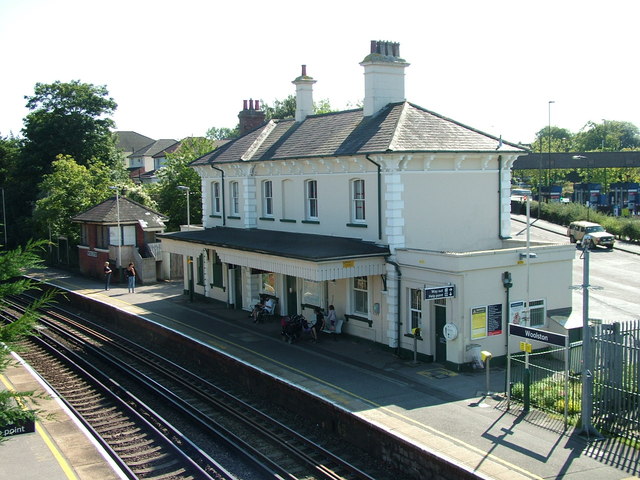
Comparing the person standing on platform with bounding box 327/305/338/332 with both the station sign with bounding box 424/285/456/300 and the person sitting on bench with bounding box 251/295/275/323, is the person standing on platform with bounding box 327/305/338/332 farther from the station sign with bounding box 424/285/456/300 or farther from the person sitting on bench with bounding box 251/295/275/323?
the station sign with bounding box 424/285/456/300

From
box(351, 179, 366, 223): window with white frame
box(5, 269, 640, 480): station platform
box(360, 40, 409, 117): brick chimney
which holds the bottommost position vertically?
box(5, 269, 640, 480): station platform

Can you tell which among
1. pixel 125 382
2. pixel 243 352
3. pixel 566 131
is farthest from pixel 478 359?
pixel 566 131

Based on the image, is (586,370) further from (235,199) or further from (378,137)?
(235,199)

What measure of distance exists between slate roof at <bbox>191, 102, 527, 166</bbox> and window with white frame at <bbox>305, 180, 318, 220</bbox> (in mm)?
1182

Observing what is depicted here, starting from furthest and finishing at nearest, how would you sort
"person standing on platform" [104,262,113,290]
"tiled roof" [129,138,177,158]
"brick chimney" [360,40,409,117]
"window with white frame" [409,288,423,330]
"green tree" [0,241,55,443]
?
"tiled roof" [129,138,177,158] → "person standing on platform" [104,262,113,290] → "brick chimney" [360,40,409,117] → "window with white frame" [409,288,423,330] → "green tree" [0,241,55,443]

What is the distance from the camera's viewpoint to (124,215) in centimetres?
3700

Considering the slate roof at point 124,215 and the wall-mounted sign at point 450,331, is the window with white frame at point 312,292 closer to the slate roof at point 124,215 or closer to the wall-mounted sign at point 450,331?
the wall-mounted sign at point 450,331

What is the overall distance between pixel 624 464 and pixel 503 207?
1193 cm

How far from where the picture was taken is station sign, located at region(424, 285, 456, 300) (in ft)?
56.3

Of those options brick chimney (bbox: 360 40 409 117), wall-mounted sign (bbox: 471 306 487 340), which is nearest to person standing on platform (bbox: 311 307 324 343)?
wall-mounted sign (bbox: 471 306 487 340)

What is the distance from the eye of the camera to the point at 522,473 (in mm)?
11375

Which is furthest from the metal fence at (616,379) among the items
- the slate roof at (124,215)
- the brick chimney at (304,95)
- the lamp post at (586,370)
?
the slate roof at (124,215)

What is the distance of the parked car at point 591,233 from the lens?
129ft

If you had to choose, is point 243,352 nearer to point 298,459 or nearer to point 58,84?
point 298,459
